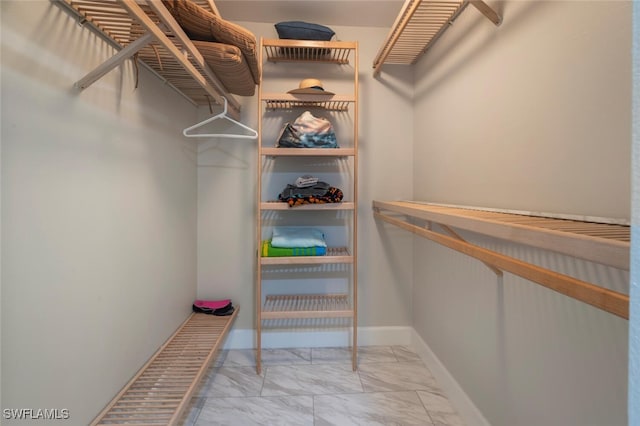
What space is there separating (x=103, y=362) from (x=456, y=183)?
5.22 feet

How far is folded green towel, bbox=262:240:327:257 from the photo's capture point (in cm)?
155

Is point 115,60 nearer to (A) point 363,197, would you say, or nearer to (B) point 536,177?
(B) point 536,177

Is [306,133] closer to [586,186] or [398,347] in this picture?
[586,186]

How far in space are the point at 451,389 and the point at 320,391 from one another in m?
0.65

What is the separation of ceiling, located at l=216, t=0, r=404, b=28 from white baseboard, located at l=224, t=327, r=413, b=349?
6.57 feet

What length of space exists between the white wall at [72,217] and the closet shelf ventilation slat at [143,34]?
0.15 ft

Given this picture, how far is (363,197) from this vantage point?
1.85 metres

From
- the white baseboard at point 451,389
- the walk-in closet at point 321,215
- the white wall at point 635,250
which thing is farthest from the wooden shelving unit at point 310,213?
the white wall at point 635,250

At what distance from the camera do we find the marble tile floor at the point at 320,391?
1239mm

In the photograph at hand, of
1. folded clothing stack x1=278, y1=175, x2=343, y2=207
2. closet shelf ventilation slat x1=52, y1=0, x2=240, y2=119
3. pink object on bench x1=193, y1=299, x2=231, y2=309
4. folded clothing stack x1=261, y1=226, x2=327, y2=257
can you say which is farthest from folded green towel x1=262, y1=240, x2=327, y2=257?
closet shelf ventilation slat x1=52, y1=0, x2=240, y2=119

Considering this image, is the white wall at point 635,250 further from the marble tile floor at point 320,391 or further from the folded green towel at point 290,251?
the folded green towel at point 290,251

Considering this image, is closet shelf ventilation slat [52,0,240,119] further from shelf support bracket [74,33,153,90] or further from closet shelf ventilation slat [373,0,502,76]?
closet shelf ventilation slat [373,0,502,76]

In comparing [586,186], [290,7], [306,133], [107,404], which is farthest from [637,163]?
[290,7]

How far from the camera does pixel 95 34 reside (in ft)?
2.95
